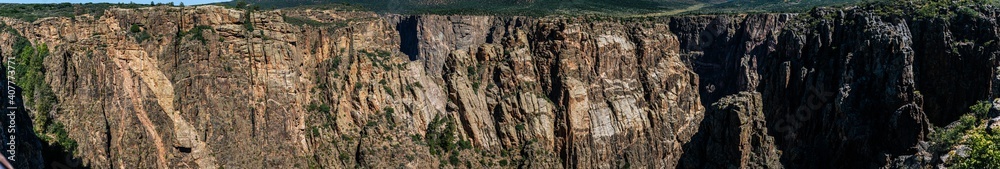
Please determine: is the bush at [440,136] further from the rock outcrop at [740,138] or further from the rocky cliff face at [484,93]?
the rock outcrop at [740,138]

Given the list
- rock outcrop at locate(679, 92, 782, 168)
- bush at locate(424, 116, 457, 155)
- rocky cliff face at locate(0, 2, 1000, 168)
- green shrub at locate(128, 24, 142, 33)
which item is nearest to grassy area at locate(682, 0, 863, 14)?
rocky cliff face at locate(0, 2, 1000, 168)

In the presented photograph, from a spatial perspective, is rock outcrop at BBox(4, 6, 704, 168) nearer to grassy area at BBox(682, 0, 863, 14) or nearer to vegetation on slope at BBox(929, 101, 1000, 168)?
vegetation on slope at BBox(929, 101, 1000, 168)

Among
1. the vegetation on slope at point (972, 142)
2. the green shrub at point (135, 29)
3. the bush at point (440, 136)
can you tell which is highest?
the green shrub at point (135, 29)

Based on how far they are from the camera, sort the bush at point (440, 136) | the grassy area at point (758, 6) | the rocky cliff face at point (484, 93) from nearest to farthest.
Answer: the rocky cliff face at point (484, 93) → the bush at point (440, 136) → the grassy area at point (758, 6)

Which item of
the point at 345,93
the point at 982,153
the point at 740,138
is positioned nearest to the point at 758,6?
the point at 345,93

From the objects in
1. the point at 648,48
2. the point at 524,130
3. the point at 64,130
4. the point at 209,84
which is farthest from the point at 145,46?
the point at 648,48

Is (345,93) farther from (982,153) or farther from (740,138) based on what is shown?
(982,153)

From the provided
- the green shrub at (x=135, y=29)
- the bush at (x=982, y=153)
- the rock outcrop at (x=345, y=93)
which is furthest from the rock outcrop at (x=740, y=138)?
the green shrub at (x=135, y=29)

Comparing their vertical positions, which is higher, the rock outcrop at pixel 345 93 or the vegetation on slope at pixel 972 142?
the vegetation on slope at pixel 972 142

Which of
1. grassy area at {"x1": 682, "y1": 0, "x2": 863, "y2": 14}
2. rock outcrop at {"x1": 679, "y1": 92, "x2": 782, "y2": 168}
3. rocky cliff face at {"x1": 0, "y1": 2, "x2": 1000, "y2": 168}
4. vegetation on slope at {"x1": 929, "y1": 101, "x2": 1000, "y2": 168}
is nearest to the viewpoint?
vegetation on slope at {"x1": 929, "y1": 101, "x2": 1000, "y2": 168}
